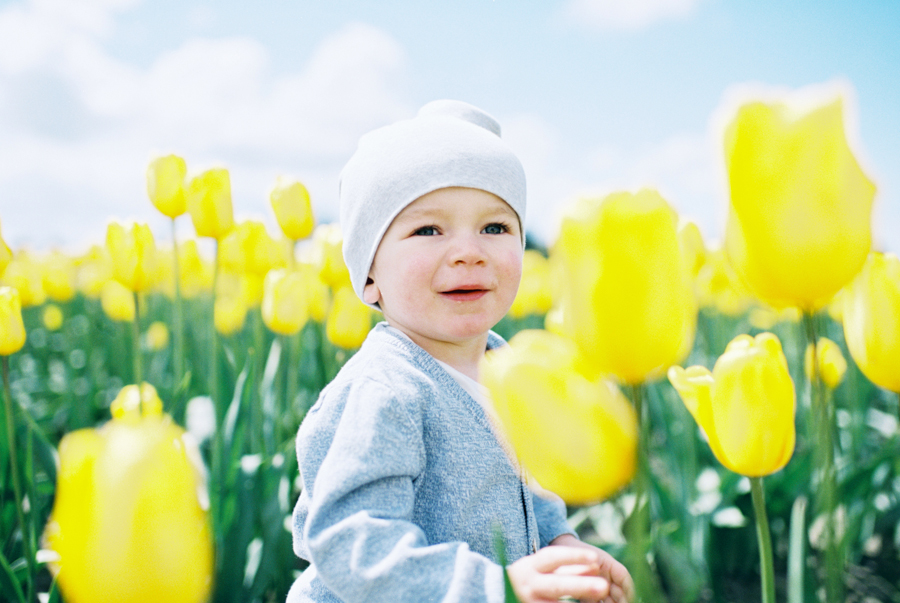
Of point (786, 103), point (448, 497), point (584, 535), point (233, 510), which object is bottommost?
point (584, 535)

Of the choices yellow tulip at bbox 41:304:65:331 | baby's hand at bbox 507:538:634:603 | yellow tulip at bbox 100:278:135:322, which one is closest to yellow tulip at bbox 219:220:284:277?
yellow tulip at bbox 100:278:135:322

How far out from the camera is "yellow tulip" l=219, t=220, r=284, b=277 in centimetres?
254

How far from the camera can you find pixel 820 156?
58cm

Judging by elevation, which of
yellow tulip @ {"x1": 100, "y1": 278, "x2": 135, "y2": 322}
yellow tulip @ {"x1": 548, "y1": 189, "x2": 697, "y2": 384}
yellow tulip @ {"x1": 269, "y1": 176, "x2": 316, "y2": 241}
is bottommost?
yellow tulip @ {"x1": 100, "y1": 278, "x2": 135, "y2": 322}

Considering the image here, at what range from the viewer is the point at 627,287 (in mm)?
556

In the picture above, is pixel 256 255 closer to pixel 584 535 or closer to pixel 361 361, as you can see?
pixel 361 361

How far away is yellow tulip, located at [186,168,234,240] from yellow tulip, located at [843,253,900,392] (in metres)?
1.79

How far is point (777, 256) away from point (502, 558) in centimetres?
38

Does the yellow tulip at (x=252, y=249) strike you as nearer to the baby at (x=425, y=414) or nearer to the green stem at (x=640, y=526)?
the baby at (x=425, y=414)

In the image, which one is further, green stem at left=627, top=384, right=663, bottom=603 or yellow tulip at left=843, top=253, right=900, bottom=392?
yellow tulip at left=843, top=253, right=900, bottom=392

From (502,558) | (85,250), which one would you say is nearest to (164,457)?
(502,558)

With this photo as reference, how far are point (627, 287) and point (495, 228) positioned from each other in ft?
2.68

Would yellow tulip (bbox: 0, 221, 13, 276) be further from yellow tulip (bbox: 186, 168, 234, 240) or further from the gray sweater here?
the gray sweater

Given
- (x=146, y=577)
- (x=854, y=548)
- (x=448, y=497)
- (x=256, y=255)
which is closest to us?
(x=146, y=577)
